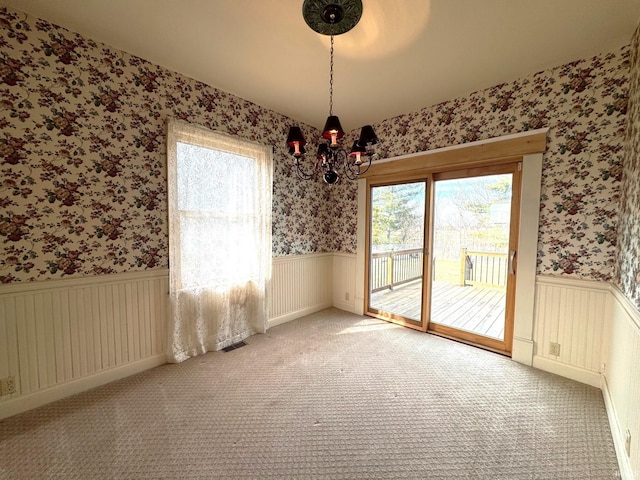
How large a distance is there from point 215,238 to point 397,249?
239 cm

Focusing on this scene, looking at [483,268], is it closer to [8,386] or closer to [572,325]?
[572,325]

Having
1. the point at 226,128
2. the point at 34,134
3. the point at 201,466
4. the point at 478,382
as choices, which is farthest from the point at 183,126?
the point at 478,382

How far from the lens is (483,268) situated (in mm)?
3086

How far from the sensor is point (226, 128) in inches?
114

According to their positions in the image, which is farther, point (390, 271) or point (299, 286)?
point (390, 271)

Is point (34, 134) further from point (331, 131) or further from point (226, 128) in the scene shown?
point (331, 131)

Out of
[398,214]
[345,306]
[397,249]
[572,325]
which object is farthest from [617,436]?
[345,306]

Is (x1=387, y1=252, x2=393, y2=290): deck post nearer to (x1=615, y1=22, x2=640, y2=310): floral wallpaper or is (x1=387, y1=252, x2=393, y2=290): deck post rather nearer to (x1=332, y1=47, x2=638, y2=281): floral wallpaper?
(x1=332, y1=47, x2=638, y2=281): floral wallpaper

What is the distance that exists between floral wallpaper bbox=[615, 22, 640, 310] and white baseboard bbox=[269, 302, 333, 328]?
3.18 m

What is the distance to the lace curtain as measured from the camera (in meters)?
2.57

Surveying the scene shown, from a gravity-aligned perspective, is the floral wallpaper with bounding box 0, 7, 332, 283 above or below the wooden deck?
above

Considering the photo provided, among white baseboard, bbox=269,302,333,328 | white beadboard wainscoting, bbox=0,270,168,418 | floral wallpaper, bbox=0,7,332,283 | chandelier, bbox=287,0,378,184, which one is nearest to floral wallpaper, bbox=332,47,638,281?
chandelier, bbox=287,0,378,184

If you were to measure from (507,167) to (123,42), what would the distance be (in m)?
3.59

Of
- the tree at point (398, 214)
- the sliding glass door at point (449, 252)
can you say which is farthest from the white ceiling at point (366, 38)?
the tree at point (398, 214)
